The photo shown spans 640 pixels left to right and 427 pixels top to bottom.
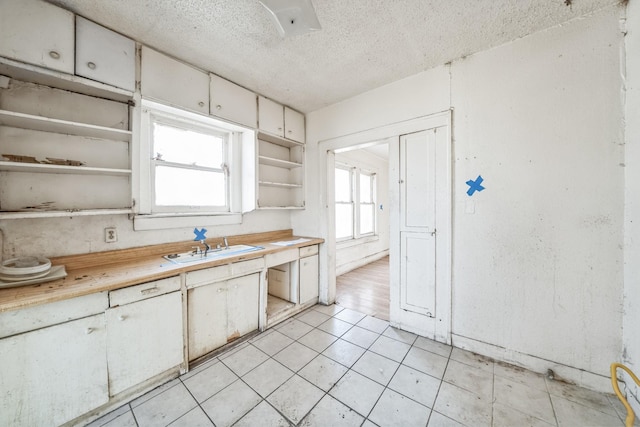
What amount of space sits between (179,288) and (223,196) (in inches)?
51.5

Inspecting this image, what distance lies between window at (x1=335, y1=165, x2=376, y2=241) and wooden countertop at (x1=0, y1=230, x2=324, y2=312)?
2.43 metres

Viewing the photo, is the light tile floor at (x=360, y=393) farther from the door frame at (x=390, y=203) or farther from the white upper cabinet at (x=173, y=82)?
the white upper cabinet at (x=173, y=82)

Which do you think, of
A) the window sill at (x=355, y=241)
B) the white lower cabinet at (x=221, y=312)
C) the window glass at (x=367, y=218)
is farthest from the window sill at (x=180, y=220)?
the window glass at (x=367, y=218)

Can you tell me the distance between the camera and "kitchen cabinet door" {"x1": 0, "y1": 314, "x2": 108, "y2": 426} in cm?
122

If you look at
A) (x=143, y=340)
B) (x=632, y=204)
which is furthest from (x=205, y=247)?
(x=632, y=204)

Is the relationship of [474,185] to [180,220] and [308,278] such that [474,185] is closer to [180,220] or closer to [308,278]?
[308,278]

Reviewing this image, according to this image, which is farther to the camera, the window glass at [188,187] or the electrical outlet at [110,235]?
the window glass at [188,187]

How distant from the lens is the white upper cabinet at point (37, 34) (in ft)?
4.58

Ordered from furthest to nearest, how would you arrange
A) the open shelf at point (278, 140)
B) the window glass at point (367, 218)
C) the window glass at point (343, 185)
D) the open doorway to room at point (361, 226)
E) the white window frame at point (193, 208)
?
the window glass at point (367, 218) → the window glass at point (343, 185) → the open doorway to room at point (361, 226) → the open shelf at point (278, 140) → the white window frame at point (193, 208)

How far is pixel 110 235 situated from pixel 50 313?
786mm

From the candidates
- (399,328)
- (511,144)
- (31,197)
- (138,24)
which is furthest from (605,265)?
(31,197)

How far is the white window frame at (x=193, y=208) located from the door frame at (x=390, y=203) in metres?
0.99

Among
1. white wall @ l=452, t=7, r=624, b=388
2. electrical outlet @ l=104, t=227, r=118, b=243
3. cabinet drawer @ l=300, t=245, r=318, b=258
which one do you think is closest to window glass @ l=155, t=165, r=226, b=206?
electrical outlet @ l=104, t=227, r=118, b=243

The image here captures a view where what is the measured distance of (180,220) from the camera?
2400mm
